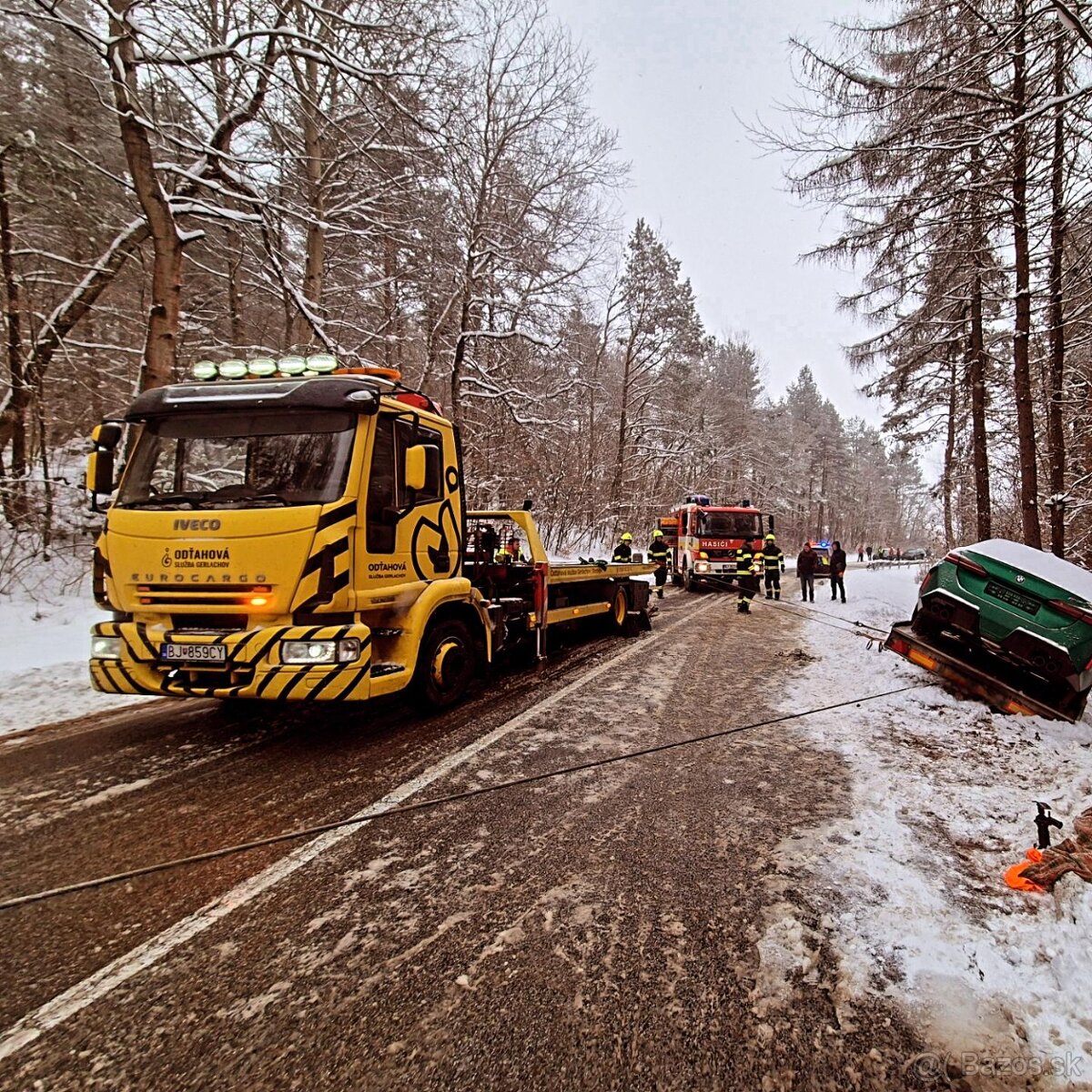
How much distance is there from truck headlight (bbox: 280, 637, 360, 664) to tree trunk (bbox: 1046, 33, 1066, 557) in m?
8.10

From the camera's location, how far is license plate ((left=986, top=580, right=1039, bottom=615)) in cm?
537

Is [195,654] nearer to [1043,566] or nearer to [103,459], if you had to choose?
[103,459]

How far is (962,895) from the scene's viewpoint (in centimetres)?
273

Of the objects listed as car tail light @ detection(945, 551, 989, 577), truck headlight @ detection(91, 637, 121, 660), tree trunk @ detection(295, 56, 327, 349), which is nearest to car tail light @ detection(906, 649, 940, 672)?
car tail light @ detection(945, 551, 989, 577)

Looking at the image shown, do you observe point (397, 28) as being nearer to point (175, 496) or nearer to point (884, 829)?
point (175, 496)

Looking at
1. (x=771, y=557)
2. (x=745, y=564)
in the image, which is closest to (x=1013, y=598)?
(x=745, y=564)

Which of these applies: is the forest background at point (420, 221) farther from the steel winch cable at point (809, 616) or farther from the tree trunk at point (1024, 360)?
the steel winch cable at point (809, 616)

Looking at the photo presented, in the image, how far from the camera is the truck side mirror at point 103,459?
475 cm

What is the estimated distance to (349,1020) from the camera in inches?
78.2

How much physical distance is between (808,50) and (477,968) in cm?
1111

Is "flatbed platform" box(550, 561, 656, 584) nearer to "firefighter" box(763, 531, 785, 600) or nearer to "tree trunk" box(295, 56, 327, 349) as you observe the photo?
"firefighter" box(763, 531, 785, 600)

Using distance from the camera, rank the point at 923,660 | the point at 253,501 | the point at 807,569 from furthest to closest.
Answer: the point at 807,569, the point at 923,660, the point at 253,501

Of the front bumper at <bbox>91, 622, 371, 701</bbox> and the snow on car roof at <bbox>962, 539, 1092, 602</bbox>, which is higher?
the snow on car roof at <bbox>962, 539, 1092, 602</bbox>

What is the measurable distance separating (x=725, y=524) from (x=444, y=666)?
1389 cm
